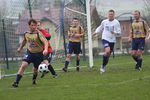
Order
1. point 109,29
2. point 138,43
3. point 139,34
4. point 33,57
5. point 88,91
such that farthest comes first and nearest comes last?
point 138,43 < point 139,34 < point 109,29 < point 33,57 < point 88,91

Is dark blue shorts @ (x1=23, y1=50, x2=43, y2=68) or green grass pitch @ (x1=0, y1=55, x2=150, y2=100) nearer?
green grass pitch @ (x1=0, y1=55, x2=150, y2=100)

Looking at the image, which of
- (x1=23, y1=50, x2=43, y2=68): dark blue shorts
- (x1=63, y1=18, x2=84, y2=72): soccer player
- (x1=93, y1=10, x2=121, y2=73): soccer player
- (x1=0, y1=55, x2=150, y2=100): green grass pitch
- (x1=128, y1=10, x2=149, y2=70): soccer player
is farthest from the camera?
(x1=63, y1=18, x2=84, y2=72): soccer player

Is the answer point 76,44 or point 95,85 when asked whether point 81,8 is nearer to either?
point 76,44

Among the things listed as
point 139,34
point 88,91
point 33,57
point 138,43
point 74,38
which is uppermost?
point 139,34

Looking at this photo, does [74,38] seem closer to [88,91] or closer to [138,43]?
[138,43]

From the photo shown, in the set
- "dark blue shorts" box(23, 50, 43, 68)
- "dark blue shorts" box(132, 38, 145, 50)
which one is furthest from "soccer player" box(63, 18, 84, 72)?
"dark blue shorts" box(23, 50, 43, 68)

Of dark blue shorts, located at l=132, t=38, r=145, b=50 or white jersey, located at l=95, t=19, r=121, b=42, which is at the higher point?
white jersey, located at l=95, t=19, r=121, b=42

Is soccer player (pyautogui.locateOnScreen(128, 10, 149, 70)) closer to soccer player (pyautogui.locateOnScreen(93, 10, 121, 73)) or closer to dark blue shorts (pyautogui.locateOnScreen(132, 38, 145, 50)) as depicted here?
dark blue shorts (pyautogui.locateOnScreen(132, 38, 145, 50))

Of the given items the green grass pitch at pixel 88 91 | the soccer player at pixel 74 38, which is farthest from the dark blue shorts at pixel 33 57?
the soccer player at pixel 74 38

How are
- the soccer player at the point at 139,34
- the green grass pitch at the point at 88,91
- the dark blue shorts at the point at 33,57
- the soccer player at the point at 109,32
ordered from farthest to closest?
the soccer player at the point at 139,34 < the soccer player at the point at 109,32 < the dark blue shorts at the point at 33,57 < the green grass pitch at the point at 88,91

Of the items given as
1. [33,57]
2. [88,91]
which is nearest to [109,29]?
[33,57]

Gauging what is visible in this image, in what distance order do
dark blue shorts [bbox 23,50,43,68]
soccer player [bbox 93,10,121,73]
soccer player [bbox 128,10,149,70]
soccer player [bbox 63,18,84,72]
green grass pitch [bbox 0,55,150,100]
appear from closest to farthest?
green grass pitch [bbox 0,55,150,100] < dark blue shorts [bbox 23,50,43,68] < soccer player [bbox 93,10,121,73] < soccer player [bbox 128,10,149,70] < soccer player [bbox 63,18,84,72]

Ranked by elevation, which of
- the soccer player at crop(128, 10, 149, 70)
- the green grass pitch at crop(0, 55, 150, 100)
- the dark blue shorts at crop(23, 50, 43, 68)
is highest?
the soccer player at crop(128, 10, 149, 70)

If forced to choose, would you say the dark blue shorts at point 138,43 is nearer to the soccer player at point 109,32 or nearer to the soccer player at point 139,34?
the soccer player at point 139,34
